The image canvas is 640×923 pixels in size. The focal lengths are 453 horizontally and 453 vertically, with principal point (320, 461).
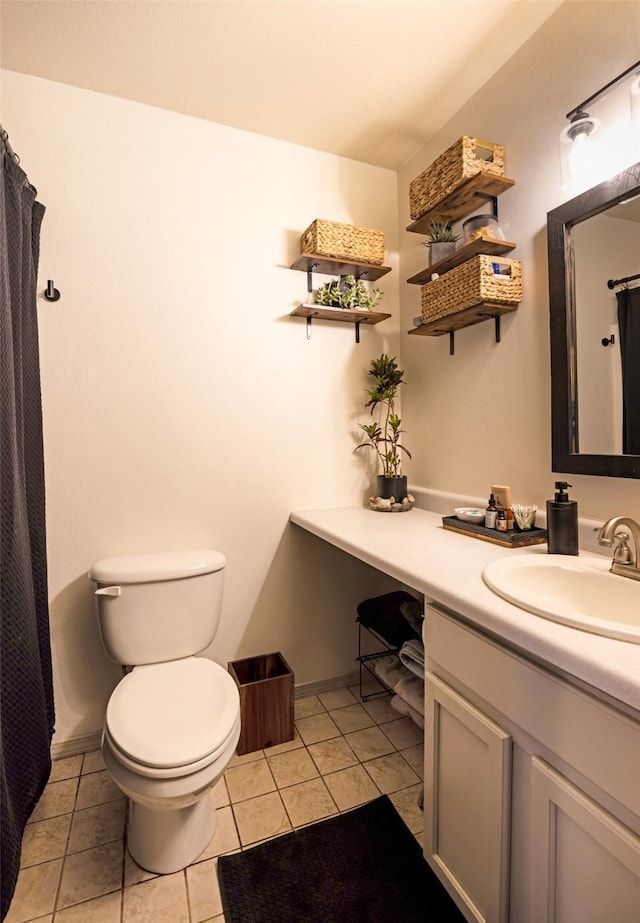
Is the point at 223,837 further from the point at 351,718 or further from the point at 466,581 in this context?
the point at 466,581

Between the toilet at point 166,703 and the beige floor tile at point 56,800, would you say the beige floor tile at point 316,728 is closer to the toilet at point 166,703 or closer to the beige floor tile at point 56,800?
the toilet at point 166,703

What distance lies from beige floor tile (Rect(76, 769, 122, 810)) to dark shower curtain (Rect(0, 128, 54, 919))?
5.4 inches

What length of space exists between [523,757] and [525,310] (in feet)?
4.21

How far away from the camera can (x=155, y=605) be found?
1567 millimetres

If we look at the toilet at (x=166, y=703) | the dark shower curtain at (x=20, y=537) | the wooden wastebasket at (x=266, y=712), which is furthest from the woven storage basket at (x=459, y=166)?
the wooden wastebasket at (x=266, y=712)

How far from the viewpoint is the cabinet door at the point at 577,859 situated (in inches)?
26.3

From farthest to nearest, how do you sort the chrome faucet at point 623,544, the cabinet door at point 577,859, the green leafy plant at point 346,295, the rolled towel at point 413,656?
the green leafy plant at point 346,295
the rolled towel at point 413,656
the chrome faucet at point 623,544
the cabinet door at point 577,859

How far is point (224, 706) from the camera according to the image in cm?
130

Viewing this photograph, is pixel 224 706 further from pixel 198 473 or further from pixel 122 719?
pixel 198 473

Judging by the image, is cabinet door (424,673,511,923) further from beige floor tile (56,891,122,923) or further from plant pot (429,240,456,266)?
plant pot (429,240,456,266)

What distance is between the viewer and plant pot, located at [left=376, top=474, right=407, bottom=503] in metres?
1.98

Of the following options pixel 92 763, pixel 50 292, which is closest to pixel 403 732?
pixel 92 763

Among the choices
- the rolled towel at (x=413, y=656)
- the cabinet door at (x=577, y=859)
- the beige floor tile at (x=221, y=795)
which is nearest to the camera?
the cabinet door at (x=577, y=859)

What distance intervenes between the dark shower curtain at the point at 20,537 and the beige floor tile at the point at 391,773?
1055 millimetres
